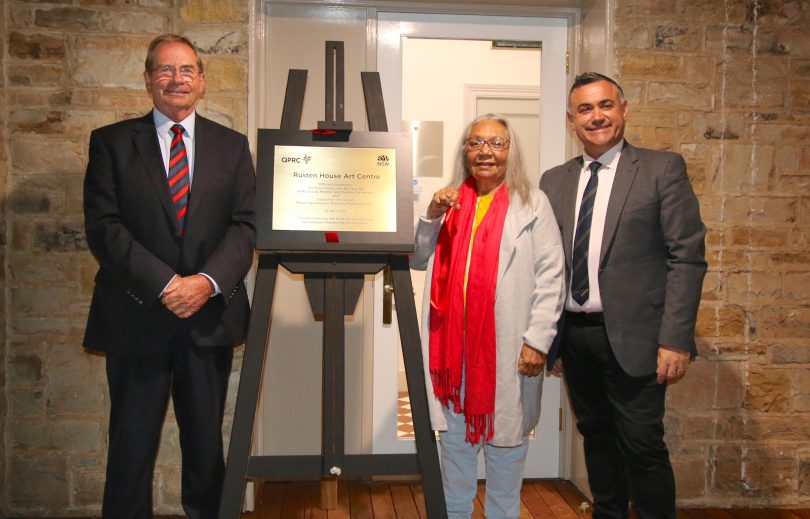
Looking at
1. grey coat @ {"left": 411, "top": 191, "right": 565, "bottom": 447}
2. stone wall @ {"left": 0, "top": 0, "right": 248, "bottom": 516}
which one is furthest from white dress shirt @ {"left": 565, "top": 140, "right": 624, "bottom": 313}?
stone wall @ {"left": 0, "top": 0, "right": 248, "bottom": 516}

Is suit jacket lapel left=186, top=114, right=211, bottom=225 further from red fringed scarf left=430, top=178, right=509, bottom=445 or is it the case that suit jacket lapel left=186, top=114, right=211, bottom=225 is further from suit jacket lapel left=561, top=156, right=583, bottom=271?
suit jacket lapel left=561, top=156, right=583, bottom=271

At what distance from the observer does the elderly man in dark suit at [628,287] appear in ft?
6.97

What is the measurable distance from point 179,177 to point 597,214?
1329mm

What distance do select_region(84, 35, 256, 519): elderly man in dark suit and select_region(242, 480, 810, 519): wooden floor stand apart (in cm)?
79

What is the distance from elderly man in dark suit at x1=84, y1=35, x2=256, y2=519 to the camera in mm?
2098

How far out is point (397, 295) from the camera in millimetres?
2135

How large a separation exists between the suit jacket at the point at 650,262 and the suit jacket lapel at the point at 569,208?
0.42 feet

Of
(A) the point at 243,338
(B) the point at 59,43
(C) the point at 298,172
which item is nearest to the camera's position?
(C) the point at 298,172

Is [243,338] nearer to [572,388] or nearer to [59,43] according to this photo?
[572,388]

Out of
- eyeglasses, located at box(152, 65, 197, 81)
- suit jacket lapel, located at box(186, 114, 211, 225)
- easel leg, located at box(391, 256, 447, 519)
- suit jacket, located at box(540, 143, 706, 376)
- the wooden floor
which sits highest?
eyeglasses, located at box(152, 65, 197, 81)

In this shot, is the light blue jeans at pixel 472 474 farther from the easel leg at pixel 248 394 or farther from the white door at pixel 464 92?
the white door at pixel 464 92

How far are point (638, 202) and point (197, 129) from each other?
56.1 inches

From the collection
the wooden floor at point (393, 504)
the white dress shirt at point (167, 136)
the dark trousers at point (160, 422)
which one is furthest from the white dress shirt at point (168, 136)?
the wooden floor at point (393, 504)

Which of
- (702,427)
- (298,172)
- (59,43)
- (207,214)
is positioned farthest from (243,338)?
(702,427)
